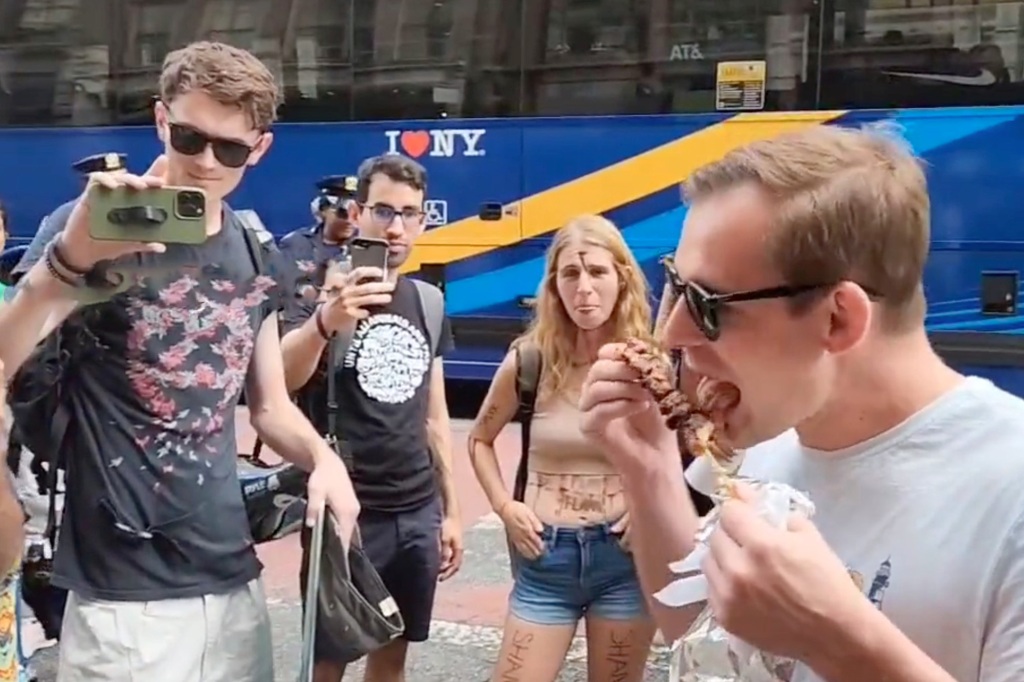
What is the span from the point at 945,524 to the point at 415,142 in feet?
29.3

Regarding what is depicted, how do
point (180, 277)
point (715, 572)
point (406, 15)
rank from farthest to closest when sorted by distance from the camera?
point (406, 15) < point (180, 277) < point (715, 572)

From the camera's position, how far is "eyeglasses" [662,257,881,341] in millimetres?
1746

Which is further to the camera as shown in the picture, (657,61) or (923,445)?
(657,61)

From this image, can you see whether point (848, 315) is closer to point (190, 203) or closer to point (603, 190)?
point (190, 203)

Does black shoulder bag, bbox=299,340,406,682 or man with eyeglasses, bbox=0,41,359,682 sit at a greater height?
man with eyeglasses, bbox=0,41,359,682

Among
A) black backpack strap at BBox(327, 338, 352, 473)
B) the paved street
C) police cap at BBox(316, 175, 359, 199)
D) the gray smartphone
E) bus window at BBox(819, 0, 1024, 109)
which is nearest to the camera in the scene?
the gray smartphone

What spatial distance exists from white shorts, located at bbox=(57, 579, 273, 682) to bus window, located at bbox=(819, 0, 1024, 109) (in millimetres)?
7028

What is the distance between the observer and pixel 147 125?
11.3 m

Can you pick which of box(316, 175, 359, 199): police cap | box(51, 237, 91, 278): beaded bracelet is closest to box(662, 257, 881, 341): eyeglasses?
box(51, 237, 91, 278): beaded bracelet

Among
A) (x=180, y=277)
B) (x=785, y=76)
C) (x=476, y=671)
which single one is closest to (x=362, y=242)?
(x=180, y=277)

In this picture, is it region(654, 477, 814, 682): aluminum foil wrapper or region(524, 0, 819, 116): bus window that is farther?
region(524, 0, 819, 116): bus window

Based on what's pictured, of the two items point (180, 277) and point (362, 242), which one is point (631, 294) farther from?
point (180, 277)

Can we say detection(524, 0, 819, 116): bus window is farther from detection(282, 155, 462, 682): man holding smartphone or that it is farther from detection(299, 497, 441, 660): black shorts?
detection(299, 497, 441, 660): black shorts

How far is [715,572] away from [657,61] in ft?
27.0
